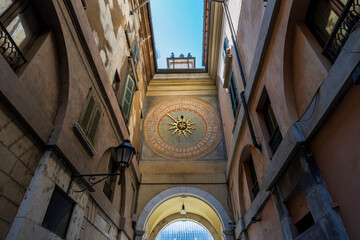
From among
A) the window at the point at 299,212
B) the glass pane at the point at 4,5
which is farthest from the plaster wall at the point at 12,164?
the window at the point at 299,212

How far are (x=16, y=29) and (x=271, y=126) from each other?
526cm

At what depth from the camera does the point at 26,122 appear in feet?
10.6

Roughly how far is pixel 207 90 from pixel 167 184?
6.20m

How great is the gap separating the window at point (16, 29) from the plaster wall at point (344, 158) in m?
4.30

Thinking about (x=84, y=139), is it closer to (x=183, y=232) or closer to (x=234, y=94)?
(x=234, y=94)

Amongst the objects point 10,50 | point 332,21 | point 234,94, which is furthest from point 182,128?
point 10,50

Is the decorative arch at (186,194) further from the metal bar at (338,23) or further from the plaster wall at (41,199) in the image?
the metal bar at (338,23)

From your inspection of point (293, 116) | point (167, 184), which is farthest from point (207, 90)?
point (293, 116)

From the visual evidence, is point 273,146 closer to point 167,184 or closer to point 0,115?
point 0,115

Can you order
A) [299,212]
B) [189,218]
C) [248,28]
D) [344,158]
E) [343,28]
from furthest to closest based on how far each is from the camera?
[189,218]
[248,28]
[299,212]
[343,28]
[344,158]

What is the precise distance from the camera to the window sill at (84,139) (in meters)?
4.43

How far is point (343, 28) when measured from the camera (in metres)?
3.00

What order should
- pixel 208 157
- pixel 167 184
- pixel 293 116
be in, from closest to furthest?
1. pixel 293 116
2. pixel 167 184
3. pixel 208 157

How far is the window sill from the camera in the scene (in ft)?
14.5
